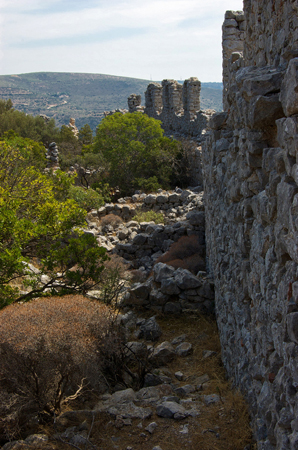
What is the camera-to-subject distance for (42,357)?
12.8 ft

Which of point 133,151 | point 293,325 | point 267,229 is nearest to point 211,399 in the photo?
point 267,229

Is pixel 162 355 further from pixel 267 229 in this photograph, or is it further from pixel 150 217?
pixel 150 217

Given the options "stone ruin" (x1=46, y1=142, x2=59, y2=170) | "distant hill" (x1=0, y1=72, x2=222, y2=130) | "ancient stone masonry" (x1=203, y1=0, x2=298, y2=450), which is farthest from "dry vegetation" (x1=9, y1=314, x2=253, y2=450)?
"distant hill" (x1=0, y1=72, x2=222, y2=130)

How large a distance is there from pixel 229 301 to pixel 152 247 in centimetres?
771

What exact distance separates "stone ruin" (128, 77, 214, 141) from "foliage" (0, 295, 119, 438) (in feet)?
53.1

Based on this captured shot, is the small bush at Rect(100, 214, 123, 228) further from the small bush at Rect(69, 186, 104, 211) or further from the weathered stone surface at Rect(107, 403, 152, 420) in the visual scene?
the weathered stone surface at Rect(107, 403, 152, 420)

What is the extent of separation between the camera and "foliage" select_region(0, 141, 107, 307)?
6.10 meters

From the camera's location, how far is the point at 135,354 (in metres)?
5.56

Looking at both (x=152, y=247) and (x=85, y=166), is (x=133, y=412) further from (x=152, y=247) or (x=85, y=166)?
(x=85, y=166)

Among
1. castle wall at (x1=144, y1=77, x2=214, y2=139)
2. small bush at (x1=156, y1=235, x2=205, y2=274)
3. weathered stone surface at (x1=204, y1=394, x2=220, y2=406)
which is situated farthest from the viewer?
castle wall at (x1=144, y1=77, x2=214, y2=139)

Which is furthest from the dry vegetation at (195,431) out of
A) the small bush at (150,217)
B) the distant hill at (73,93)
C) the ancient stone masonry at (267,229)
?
the distant hill at (73,93)

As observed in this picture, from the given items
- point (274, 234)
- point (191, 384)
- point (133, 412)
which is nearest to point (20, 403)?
point (133, 412)

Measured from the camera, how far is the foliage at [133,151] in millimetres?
19125

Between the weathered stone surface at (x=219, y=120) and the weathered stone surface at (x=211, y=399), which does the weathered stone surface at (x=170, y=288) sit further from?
the weathered stone surface at (x=219, y=120)
